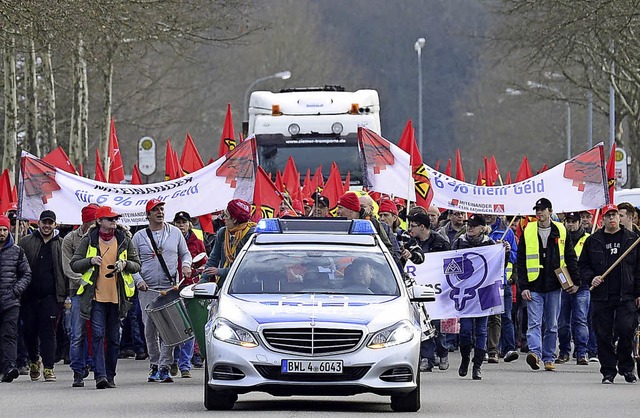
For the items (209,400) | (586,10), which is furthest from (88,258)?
(586,10)

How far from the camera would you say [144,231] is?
61.1 ft

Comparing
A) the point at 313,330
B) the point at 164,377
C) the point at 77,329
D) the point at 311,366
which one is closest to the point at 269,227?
the point at 313,330

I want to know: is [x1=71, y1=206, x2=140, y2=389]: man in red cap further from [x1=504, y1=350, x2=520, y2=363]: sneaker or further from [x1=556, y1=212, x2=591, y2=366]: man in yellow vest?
[x1=556, y1=212, x2=591, y2=366]: man in yellow vest

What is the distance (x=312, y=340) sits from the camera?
549 inches

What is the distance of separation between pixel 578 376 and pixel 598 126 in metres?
68.2

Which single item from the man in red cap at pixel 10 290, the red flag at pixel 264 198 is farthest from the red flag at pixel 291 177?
the man in red cap at pixel 10 290

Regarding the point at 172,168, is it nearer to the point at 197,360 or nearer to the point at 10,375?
the point at 197,360

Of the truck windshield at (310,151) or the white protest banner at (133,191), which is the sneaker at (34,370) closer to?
the white protest banner at (133,191)

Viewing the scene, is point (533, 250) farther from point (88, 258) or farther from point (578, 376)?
point (88, 258)

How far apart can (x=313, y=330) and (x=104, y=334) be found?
431cm

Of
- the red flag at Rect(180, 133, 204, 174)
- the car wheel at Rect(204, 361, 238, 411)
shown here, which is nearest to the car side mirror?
the car wheel at Rect(204, 361, 238, 411)

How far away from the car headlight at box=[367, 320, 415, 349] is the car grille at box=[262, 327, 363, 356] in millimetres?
144

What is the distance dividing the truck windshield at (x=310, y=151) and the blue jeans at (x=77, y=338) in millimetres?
11941

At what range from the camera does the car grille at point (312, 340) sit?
549 inches
